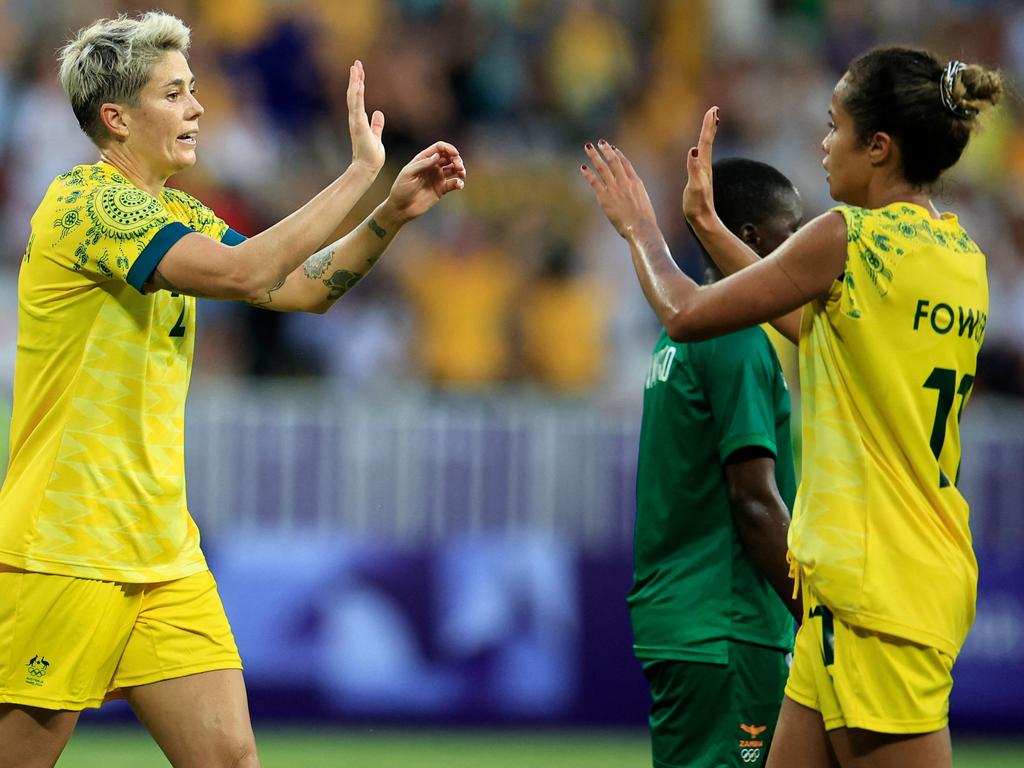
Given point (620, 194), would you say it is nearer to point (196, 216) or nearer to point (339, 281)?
point (339, 281)

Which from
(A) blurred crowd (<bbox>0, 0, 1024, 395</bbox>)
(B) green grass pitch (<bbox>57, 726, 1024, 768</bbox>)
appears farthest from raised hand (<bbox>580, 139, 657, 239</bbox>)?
(A) blurred crowd (<bbox>0, 0, 1024, 395</bbox>)

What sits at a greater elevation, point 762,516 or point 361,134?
point 361,134

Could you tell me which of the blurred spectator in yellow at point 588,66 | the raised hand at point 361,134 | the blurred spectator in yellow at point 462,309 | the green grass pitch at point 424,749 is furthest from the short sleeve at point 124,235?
the blurred spectator in yellow at point 588,66

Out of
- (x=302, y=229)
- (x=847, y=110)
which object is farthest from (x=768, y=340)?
(x=302, y=229)

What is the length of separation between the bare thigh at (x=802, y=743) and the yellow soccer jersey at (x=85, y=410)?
1857 mm

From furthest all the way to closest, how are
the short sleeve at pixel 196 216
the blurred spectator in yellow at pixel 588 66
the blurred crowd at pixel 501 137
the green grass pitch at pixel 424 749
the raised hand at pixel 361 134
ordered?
the blurred spectator in yellow at pixel 588 66
the blurred crowd at pixel 501 137
the green grass pitch at pixel 424 749
the short sleeve at pixel 196 216
the raised hand at pixel 361 134

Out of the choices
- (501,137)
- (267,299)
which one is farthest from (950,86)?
(501,137)

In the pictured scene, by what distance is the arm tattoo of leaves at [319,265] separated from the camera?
5.59 m

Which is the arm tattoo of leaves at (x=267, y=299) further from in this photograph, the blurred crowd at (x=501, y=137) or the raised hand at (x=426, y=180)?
the blurred crowd at (x=501, y=137)

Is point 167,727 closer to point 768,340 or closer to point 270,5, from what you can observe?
point 768,340

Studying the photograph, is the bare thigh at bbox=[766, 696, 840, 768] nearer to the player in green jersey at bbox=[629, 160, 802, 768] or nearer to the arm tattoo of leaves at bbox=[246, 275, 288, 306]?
the player in green jersey at bbox=[629, 160, 802, 768]

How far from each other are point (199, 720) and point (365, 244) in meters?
1.65

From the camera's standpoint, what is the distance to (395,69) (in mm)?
13102

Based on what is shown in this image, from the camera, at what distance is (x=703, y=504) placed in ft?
17.2
